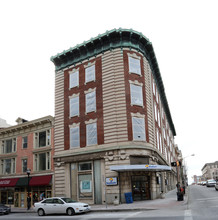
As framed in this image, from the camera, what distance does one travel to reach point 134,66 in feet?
99.4

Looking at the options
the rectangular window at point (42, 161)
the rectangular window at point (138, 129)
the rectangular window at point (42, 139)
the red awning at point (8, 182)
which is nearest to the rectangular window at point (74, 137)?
the rectangular window at point (42, 161)

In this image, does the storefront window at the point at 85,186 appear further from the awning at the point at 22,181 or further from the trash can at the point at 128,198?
the awning at the point at 22,181

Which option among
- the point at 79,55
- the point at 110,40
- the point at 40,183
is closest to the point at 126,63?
the point at 110,40

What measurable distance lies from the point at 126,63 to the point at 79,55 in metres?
7.02

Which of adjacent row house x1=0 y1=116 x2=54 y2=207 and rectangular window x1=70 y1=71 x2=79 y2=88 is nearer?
adjacent row house x1=0 y1=116 x2=54 y2=207

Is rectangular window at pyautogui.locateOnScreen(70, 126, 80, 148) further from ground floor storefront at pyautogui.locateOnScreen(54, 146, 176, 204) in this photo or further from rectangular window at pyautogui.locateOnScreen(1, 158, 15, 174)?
rectangular window at pyautogui.locateOnScreen(1, 158, 15, 174)

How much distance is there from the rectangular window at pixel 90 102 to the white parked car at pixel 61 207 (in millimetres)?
11529

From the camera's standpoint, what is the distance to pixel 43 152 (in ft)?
109

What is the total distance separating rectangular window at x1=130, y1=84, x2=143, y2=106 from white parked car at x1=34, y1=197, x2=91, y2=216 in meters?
12.4

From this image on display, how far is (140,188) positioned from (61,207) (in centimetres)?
942

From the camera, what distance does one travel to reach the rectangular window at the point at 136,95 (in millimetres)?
28859

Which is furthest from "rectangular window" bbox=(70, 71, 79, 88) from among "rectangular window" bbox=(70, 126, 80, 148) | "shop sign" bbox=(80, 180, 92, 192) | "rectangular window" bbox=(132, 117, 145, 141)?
"shop sign" bbox=(80, 180, 92, 192)

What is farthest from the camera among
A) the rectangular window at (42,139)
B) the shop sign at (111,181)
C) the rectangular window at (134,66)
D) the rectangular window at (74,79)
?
the rectangular window at (42,139)

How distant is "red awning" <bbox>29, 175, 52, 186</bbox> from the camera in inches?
1215
